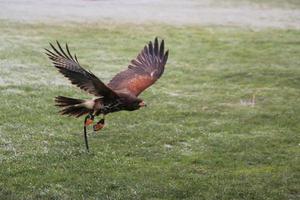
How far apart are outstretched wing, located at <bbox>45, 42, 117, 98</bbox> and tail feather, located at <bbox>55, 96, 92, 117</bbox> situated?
0.34 metres

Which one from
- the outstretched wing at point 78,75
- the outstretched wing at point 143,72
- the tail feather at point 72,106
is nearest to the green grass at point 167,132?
the tail feather at point 72,106

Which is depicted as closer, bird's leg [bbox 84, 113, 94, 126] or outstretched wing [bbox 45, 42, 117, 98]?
outstretched wing [bbox 45, 42, 117, 98]

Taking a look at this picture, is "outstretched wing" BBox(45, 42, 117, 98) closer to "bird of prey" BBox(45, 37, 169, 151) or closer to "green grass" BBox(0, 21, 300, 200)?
"bird of prey" BBox(45, 37, 169, 151)

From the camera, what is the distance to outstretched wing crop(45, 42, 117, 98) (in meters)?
8.26

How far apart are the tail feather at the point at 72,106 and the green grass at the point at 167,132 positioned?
61.3 inches

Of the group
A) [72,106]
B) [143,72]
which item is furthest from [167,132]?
[72,106]

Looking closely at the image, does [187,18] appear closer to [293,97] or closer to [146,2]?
[146,2]

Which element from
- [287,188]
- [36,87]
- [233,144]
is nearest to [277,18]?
[36,87]

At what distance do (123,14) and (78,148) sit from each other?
79.1ft

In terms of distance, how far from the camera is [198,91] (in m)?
19.1

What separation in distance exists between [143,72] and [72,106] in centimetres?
231

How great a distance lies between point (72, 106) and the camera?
29.3ft

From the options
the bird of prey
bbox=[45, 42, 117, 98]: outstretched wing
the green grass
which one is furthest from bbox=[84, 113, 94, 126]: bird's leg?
the green grass

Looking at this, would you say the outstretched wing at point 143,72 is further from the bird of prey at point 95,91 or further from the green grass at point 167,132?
the green grass at point 167,132
